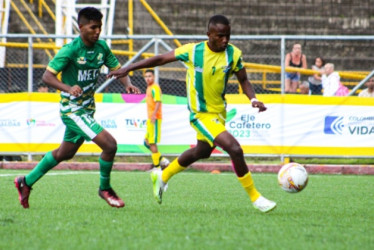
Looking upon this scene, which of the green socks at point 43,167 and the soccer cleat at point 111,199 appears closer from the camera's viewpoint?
the soccer cleat at point 111,199

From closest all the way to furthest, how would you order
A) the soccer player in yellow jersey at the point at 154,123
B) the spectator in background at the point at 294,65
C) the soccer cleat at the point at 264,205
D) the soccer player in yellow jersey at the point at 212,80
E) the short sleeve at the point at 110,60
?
1. the soccer cleat at the point at 264,205
2. the soccer player in yellow jersey at the point at 212,80
3. the short sleeve at the point at 110,60
4. the soccer player in yellow jersey at the point at 154,123
5. the spectator in background at the point at 294,65

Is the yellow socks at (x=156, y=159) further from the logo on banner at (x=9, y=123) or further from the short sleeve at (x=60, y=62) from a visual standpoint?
the short sleeve at (x=60, y=62)

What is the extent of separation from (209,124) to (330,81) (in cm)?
857

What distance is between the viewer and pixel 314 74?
16.3m

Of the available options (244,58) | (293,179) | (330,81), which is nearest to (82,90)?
(293,179)

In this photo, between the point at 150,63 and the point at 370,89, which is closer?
the point at 150,63

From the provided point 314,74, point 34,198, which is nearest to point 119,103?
point 314,74

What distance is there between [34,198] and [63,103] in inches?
61.4

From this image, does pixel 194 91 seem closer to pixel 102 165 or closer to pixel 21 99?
pixel 102 165

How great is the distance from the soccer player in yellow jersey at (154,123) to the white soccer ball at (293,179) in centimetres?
695

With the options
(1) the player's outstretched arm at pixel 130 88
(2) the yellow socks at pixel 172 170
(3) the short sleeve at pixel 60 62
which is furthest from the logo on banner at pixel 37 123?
(3) the short sleeve at pixel 60 62

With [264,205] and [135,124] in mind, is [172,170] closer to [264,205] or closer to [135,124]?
[264,205]

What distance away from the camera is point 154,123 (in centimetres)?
1490

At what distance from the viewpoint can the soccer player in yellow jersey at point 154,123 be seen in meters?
14.8
